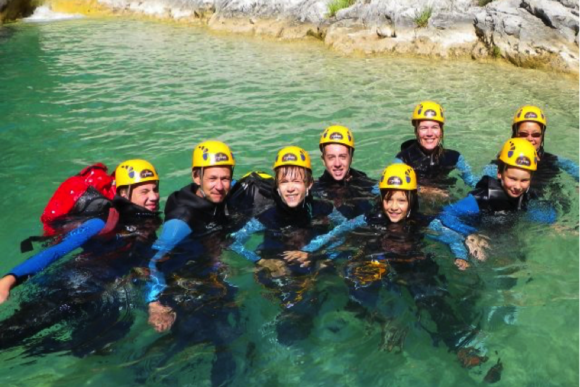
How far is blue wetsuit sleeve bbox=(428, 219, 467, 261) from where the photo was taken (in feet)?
18.3

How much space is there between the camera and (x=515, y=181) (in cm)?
604

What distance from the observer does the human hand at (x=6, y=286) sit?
433 centimetres

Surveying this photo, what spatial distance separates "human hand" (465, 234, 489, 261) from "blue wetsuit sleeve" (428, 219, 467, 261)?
102 mm

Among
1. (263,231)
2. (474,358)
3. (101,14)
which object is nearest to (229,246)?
(263,231)

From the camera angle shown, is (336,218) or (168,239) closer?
(168,239)

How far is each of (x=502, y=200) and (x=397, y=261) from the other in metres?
1.75

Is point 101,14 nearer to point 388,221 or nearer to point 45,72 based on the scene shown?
point 45,72

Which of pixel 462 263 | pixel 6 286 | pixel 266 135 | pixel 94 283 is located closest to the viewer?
pixel 6 286

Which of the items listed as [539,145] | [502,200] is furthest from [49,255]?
[539,145]

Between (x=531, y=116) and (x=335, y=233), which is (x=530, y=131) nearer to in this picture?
(x=531, y=116)

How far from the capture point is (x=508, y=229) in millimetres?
6359

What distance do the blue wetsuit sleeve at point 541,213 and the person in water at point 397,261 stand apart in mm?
1477

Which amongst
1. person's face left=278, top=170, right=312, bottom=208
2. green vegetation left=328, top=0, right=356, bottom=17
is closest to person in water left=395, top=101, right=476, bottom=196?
person's face left=278, top=170, right=312, bottom=208

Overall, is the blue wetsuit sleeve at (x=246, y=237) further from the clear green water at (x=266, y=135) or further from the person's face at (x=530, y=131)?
the person's face at (x=530, y=131)
